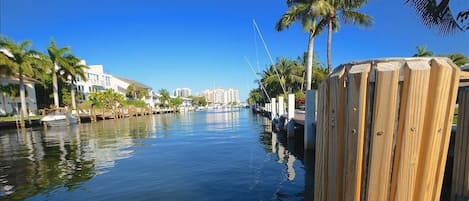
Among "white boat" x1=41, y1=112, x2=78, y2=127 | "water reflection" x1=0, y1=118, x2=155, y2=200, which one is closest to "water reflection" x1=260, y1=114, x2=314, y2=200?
"water reflection" x1=0, y1=118, x2=155, y2=200

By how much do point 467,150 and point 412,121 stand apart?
1.37 metres

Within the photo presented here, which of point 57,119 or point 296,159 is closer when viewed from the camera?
point 296,159

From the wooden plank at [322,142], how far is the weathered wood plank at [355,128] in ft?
0.71

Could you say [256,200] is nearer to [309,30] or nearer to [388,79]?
[388,79]

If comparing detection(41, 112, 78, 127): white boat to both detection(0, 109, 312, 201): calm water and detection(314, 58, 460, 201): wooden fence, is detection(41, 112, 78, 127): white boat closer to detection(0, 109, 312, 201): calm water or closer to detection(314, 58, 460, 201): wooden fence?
detection(0, 109, 312, 201): calm water

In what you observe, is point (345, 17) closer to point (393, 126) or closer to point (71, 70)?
point (393, 126)

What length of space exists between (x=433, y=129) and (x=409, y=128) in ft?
0.56

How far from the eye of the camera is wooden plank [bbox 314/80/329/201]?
1.94 meters

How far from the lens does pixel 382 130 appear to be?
5.28ft

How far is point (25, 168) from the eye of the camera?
429 inches

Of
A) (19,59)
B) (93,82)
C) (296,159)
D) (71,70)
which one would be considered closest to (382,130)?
(296,159)

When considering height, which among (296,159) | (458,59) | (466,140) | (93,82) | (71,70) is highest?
(71,70)

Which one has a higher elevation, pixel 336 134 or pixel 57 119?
pixel 336 134

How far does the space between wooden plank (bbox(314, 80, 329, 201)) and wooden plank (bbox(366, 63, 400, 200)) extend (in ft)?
1.16
